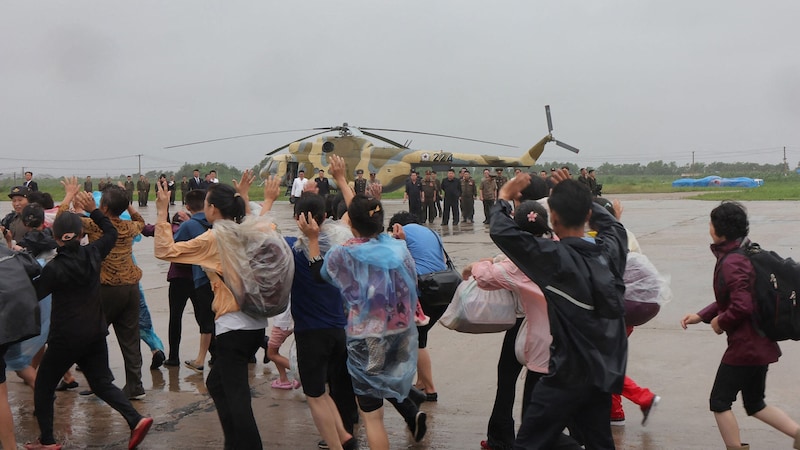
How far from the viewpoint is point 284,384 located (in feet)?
20.3

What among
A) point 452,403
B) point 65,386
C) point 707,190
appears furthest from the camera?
point 707,190

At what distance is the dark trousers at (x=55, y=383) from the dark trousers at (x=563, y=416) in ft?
8.79

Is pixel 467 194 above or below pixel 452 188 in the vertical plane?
below

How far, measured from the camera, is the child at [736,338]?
13.9ft

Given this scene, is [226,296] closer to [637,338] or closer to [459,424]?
[459,424]

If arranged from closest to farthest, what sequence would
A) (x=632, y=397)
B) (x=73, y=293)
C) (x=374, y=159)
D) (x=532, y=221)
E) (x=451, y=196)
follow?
(x=532, y=221)
(x=73, y=293)
(x=632, y=397)
(x=451, y=196)
(x=374, y=159)

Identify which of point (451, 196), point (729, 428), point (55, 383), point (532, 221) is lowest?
point (729, 428)

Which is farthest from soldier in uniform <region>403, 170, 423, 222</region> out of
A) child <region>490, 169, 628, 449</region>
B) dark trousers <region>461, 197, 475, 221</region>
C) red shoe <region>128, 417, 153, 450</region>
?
child <region>490, 169, 628, 449</region>

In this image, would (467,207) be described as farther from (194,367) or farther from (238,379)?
(238,379)

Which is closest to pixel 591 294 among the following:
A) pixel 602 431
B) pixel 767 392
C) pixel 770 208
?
pixel 602 431

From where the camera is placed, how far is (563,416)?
11.1ft

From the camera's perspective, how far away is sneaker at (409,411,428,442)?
4809mm

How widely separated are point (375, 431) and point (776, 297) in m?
2.26

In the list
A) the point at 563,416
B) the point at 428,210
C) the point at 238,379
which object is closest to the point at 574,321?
the point at 563,416
